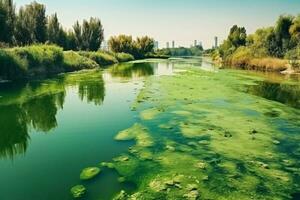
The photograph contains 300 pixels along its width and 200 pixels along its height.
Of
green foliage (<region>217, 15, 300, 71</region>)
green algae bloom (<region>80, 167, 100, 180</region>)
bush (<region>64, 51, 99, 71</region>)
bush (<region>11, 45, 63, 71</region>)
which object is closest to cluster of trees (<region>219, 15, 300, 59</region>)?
green foliage (<region>217, 15, 300, 71</region>)

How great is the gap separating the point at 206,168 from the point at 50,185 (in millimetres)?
3179

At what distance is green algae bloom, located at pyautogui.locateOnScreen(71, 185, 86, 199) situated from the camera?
228 inches

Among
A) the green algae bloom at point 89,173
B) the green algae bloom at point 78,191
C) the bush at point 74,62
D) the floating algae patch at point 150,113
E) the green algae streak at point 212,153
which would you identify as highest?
the bush at point 74,62

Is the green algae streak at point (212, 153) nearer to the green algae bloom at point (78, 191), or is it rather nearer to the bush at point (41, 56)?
the green algae bloom at point (78, 191)

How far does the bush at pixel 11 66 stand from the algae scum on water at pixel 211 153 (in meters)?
13.4

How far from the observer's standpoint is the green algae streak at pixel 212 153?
6.12 metres

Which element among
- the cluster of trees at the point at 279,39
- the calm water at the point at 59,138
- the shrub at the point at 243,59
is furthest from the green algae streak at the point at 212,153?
the shrub at the point at 243,59

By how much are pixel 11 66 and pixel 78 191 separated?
20.2m

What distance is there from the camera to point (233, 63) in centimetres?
5222

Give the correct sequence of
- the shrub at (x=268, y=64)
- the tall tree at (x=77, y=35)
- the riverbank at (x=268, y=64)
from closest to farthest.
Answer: the riverbank at (x=268, y=64) < the shrub at (x=268, y=64) < the tall tree at (x=77, y=35)

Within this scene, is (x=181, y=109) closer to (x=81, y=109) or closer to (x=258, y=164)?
(x=81, y=109)

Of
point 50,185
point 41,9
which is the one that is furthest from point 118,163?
point 41,9

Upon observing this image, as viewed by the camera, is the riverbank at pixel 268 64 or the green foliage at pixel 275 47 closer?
the riverbank at pixel 268 64

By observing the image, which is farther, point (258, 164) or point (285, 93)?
point (285, 93)
